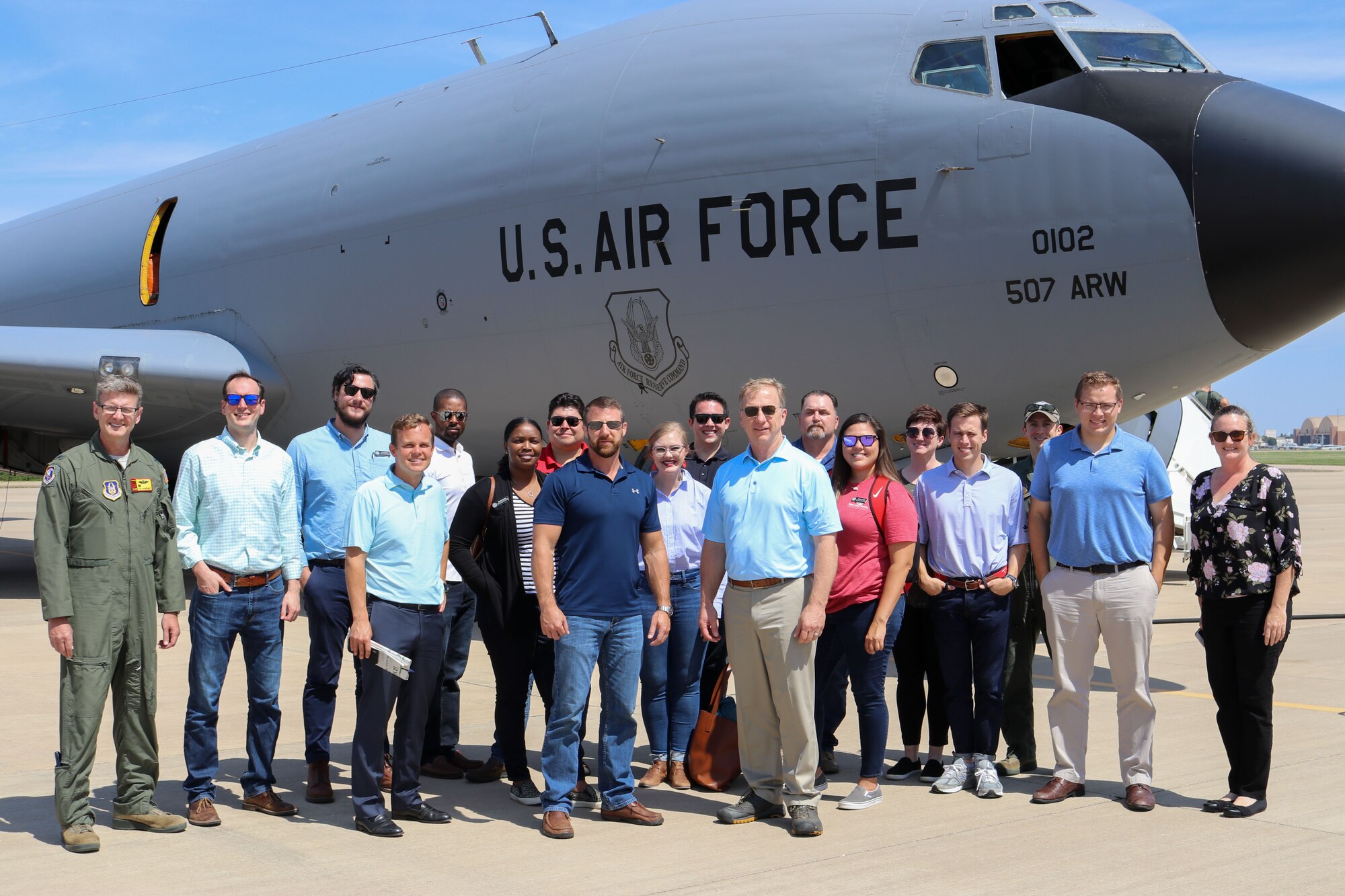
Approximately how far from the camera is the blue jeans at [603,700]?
5.82 meters

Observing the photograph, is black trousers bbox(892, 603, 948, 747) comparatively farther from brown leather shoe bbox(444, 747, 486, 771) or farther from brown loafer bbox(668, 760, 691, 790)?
brown leather shoe bbox(444, 747, 486, 771)

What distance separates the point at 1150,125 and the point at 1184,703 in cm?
380

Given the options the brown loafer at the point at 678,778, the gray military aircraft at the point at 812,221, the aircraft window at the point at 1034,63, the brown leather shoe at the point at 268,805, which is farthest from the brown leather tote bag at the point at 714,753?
the aircraft window at the point at 1034,63

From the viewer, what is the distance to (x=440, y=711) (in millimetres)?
6844

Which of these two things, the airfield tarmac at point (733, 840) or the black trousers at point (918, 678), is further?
the black trousers at point (918, 678)

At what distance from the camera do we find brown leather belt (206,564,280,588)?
5969 mm

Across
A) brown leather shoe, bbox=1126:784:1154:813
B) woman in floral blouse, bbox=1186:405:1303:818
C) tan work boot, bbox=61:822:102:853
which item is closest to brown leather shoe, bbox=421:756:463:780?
tan work boot, bbox=61:822:102:853

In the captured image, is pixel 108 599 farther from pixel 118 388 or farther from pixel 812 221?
pixel 812 221

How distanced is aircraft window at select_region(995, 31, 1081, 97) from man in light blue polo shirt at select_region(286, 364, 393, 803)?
5.28 metres

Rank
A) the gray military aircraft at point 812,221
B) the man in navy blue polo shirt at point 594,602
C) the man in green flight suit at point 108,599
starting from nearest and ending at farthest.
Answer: the man in green flight suit at point 108,599 < the man in navy blue polo shirt at point 594,602 < the gray military aircraft at point 812,221

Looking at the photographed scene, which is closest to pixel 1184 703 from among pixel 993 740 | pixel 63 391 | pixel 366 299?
pixel 993 740

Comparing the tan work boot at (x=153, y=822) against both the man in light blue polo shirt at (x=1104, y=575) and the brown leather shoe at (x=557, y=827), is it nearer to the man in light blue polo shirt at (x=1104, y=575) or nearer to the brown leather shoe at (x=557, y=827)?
the brown leather shoe at (x=557, y=827)

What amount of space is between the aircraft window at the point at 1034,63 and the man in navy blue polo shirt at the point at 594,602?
4921mm

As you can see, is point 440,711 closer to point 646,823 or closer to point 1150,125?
point 646,823
